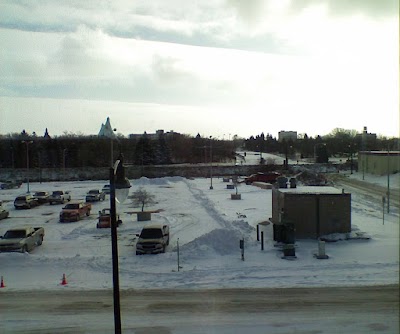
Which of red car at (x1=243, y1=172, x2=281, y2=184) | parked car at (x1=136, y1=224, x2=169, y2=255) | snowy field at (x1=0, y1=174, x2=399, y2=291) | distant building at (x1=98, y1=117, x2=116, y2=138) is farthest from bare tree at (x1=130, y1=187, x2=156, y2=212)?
distant building at (x1=98, y1=117, x2=116, y2=138)

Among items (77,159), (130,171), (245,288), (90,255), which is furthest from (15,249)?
Answer: (77,159)

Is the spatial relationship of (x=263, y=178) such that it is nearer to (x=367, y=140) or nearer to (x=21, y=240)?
(x=367, y=140)

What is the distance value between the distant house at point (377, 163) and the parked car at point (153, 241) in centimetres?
3356

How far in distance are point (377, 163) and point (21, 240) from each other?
45663 millimetres

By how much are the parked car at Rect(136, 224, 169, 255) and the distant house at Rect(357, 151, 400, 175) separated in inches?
1321

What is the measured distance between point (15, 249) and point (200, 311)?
9.40 metres

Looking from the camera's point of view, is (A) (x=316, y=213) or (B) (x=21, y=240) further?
(A) (x=316, y=213)

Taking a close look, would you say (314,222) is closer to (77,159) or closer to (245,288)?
(245,288)

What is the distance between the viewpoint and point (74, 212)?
2639 cm

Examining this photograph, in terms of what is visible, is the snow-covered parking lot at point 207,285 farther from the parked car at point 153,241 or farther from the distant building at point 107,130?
the distant building at point 107,130

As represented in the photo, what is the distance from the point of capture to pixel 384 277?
13250 millimetres

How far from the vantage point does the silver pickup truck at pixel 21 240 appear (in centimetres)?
1689

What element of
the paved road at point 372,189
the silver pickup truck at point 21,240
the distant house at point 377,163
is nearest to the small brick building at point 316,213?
the silver pickup truck at point 21,240

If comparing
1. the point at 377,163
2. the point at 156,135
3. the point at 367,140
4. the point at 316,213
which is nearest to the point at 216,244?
the point at 316,213
